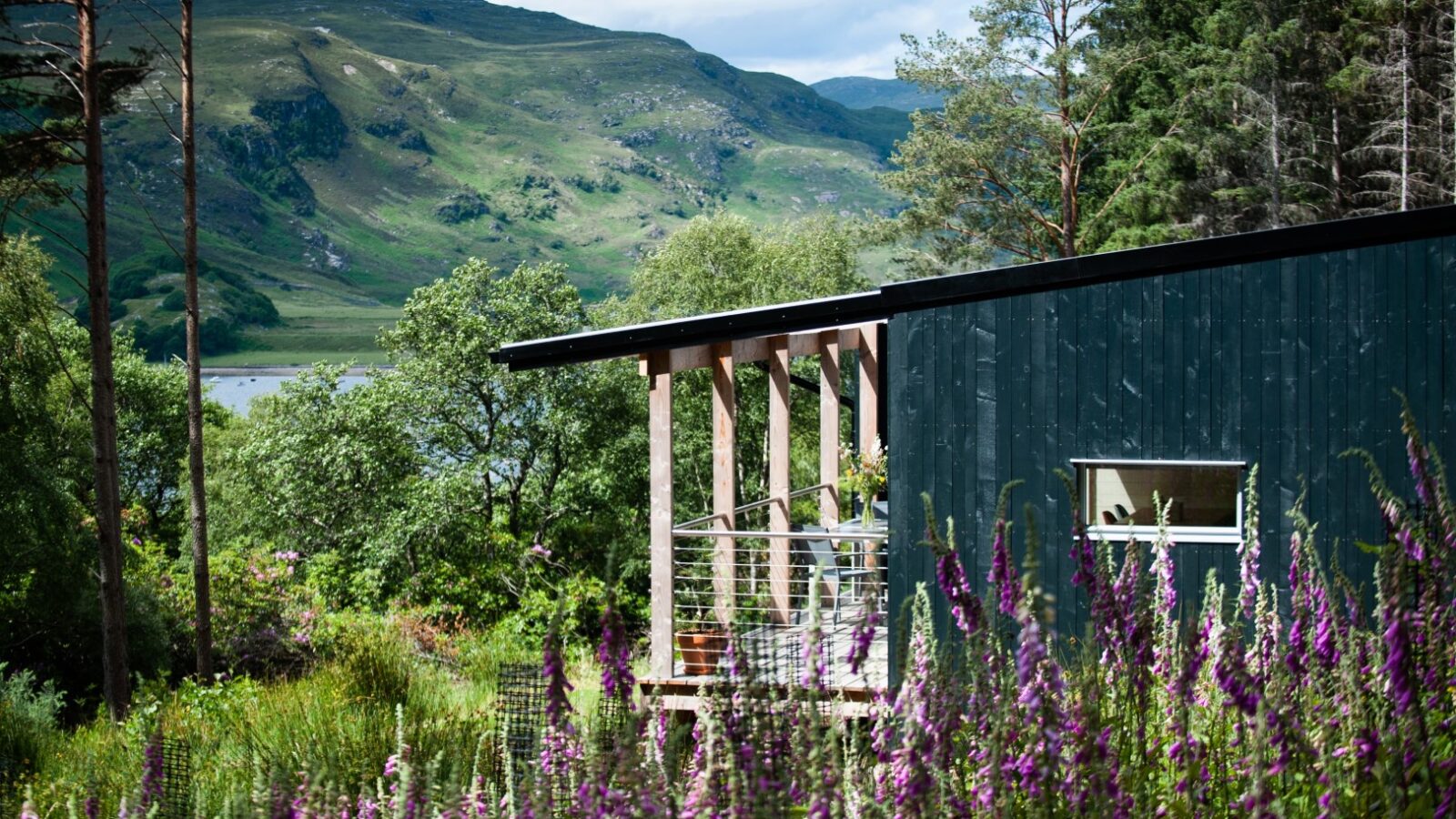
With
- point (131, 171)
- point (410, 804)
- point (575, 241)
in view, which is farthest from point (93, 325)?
point (575, 241)

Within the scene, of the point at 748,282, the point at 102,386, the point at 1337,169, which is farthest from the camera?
the point at 748,282

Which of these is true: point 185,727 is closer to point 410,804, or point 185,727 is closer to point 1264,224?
point 410,804

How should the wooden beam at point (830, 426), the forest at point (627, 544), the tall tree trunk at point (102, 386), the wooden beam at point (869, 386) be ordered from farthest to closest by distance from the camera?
the tall tree trunk at point (102, 386) < the wooden beam at point (869, 386) < the wooden beam at point (830, 426) < the forest at point (627, 544)

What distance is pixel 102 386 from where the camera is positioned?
1316 cm

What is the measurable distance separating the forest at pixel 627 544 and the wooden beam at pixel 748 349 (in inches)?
113

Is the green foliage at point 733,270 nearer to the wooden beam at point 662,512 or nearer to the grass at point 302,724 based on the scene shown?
the grass at point 302,724

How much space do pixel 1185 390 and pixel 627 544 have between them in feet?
59.5

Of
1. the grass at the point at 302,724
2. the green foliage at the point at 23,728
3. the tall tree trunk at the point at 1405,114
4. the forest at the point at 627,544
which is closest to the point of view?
the forest at the point at 627,544

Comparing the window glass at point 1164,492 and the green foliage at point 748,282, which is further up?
the green foliage at point 748,282

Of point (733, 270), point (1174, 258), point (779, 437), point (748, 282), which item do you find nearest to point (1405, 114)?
point (748, 282)

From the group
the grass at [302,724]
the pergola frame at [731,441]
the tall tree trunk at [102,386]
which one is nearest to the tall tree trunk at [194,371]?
the tall tree trunk at [102,386]

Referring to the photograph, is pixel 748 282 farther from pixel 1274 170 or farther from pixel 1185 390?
pixel 1185 390

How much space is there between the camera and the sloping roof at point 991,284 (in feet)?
27.3

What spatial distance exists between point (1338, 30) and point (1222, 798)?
2865cm
